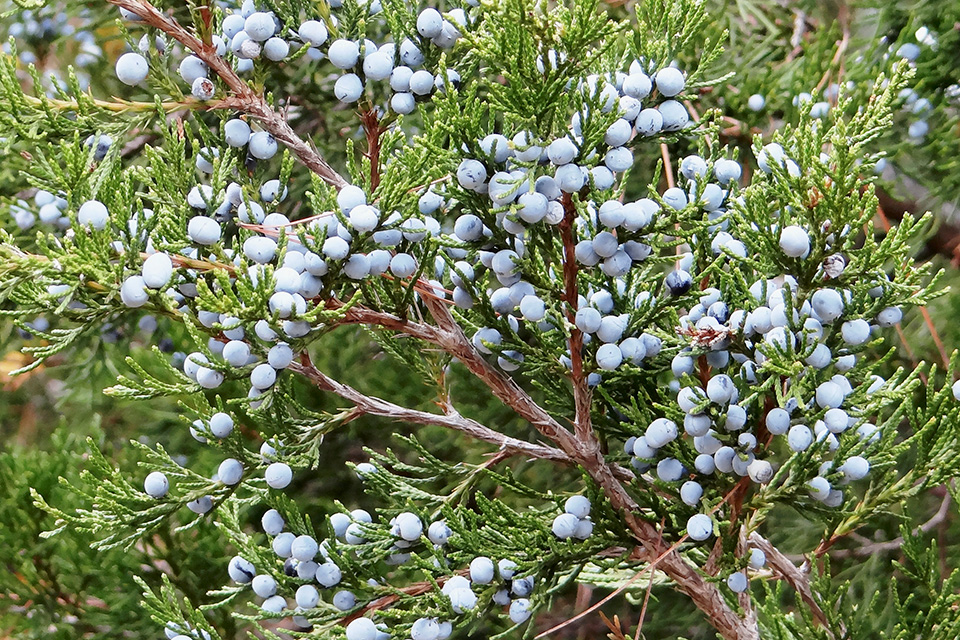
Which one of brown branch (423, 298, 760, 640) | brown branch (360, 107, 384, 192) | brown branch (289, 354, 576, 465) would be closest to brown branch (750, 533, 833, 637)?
brown branch (423, 298, 760, 640)

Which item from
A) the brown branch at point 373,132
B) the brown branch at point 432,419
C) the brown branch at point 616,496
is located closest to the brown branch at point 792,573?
the brown branch at point 616,496

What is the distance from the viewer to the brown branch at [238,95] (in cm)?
96

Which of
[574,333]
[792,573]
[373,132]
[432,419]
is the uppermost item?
[373,132]

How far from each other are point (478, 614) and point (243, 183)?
0.58 metres

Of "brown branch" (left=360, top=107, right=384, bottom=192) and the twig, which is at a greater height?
"brown branch" (left=360, top=107, right=384, bottom=192)

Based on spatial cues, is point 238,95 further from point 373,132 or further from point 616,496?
point 616,496

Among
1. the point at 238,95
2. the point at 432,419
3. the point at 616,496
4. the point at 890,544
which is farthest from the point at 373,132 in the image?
the point at 890,544

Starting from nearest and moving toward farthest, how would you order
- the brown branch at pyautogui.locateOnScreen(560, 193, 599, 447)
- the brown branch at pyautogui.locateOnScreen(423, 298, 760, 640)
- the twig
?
the brown branch at pyautogui.locateOnScreen(560, 193, 599, 447), the brown branch at pyautogui.locateOnScreen(423, 298, 760, 640), the twig

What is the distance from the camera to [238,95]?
1.00 m

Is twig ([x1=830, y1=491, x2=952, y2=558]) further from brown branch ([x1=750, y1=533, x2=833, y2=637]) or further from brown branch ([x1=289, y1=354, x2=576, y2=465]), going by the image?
brown branch ([x1=289, y1=354, x2=576, y2=465])

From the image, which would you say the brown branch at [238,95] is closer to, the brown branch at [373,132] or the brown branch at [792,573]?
the brown branch at [373,132]

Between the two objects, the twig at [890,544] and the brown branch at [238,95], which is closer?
the brown branch at [238,95]

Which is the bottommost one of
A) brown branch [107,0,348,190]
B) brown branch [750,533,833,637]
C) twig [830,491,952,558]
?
twig [830,491,952,558]

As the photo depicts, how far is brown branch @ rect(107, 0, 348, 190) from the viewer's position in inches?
37.7
